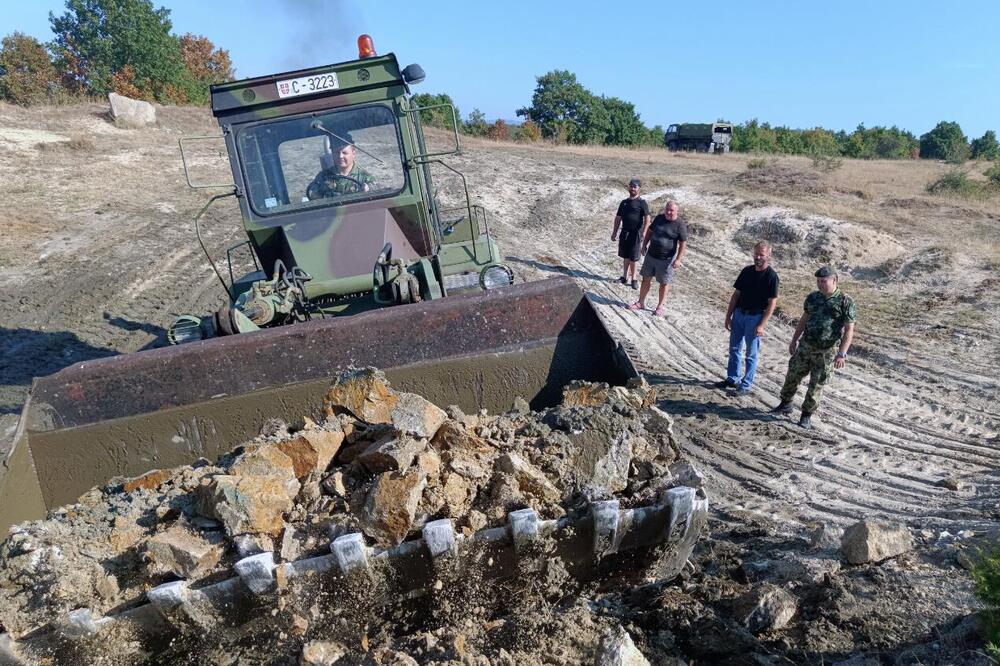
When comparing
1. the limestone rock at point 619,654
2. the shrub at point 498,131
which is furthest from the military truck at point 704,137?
the limestone rock at point 619,654

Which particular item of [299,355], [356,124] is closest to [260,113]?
[356,124]

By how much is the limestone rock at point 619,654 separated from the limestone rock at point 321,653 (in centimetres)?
117

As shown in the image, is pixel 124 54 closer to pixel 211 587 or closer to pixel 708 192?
pixel 708 192

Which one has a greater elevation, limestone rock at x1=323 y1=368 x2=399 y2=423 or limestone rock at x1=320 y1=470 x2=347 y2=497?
limestone rock at x1=323 y1=368 x2=399 y2=423

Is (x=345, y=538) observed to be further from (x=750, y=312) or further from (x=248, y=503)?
(x=750, y=312)

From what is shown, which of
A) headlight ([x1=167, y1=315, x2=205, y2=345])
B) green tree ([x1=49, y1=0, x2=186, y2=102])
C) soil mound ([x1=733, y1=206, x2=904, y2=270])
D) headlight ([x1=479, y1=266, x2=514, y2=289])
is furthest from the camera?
green tree ([x1=49, y1=0, x2=186, y2=102])

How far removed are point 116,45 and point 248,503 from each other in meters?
40.1

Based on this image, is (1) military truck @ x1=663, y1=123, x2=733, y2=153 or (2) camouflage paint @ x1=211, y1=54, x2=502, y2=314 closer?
(2) camouflage paint @ x1=211, y1=54, x2=502, y2=314

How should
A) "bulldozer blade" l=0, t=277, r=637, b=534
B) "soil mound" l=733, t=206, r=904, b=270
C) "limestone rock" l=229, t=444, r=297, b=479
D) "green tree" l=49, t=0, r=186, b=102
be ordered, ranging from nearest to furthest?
1. "limestone rock" l=229, t=444, r=297, b=479
2. "bulldozer blade" l=0, t=277, r=637, b=534
3. "soil mound" l=733, t=206, r=904, b=270
4. "green tree" l=49, t=0, r=186, b=102

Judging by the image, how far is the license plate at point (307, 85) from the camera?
16.9 ft

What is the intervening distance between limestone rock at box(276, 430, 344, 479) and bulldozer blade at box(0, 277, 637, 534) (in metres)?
0.98

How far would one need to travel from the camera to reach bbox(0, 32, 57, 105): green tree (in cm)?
2817

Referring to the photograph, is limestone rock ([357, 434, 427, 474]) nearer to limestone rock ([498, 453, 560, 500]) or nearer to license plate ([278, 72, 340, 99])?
limestone rock ([498, 453, 560, 500])

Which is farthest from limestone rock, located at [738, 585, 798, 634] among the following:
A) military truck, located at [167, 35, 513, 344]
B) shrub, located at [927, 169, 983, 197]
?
shrub, located at [927, 169, 983, 197]
